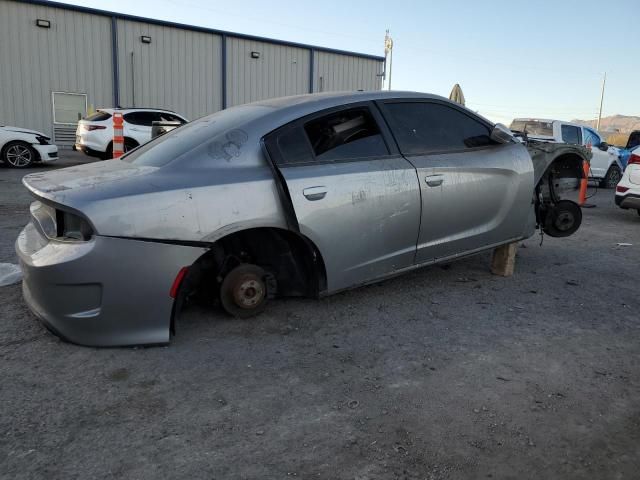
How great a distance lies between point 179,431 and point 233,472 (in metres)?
0.39

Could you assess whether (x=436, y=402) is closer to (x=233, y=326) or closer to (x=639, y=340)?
(x=233, y=326)

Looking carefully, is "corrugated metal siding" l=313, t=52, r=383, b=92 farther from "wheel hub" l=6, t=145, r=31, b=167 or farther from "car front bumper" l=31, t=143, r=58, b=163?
"wheel hub" l=6, t=145, r=31, b=167

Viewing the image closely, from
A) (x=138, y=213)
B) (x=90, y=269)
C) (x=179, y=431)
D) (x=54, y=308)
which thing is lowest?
(x=179, y=431)

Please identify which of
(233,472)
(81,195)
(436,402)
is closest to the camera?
(233,472)

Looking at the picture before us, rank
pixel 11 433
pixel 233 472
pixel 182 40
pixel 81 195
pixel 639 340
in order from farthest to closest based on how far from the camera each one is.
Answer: pixel 182 40, pixel 639 340, pixel 81 195, pixel 11 433, pixel 233 472

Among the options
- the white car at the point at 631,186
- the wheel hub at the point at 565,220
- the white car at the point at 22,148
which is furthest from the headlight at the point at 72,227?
the white car at the point at 22,148

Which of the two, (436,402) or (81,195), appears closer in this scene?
(436,402)

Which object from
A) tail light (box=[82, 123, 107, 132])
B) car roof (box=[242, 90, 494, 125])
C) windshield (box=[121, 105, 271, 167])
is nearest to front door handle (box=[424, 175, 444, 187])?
car roof (box=[242, 90, 494, 125])

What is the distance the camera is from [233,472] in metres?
2.08

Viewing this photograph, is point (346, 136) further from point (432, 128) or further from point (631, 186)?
point (631, 186)

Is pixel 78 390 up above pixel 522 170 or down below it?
below

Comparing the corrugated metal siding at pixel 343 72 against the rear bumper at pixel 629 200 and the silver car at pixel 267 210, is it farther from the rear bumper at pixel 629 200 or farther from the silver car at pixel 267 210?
the silver car at pixel 267 210

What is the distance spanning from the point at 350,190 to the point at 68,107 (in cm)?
1850

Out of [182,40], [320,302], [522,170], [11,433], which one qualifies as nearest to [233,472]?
[11,433]
